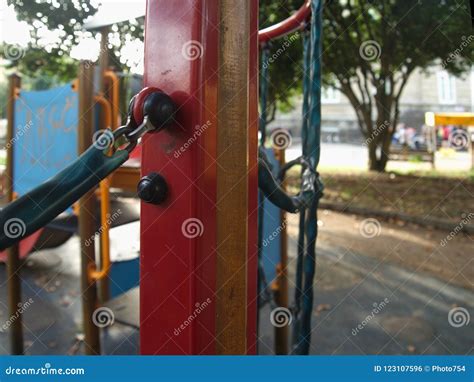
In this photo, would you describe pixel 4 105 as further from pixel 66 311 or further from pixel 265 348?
pixel 265 348

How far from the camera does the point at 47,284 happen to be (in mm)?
3703

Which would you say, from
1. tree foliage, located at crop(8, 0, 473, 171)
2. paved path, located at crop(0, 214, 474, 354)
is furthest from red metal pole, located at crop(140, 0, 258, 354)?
tree foliage, located at crop(8, 0, 473, 171)

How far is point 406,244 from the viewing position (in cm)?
495

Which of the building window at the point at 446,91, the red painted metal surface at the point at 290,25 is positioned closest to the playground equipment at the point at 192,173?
the red painted metal surface at the point at 290,25

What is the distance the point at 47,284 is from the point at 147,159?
3350 millimetres

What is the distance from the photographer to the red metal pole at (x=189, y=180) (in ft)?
2.41

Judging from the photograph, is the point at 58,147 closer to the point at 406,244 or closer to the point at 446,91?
the point at 406,244

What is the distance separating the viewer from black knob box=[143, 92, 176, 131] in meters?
0.70

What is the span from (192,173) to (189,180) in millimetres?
13

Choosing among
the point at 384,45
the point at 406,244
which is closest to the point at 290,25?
the point at 406,244

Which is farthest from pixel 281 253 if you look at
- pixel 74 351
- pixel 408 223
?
pixel 408 223

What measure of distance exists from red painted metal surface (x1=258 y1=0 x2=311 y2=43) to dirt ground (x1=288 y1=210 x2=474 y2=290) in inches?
118

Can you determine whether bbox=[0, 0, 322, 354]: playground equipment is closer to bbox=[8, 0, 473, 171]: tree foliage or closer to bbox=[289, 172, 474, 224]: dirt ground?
bbox=[8, 0, 473, 171]: tree foliage

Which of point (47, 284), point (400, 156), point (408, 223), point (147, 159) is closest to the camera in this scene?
point (147, 159)
